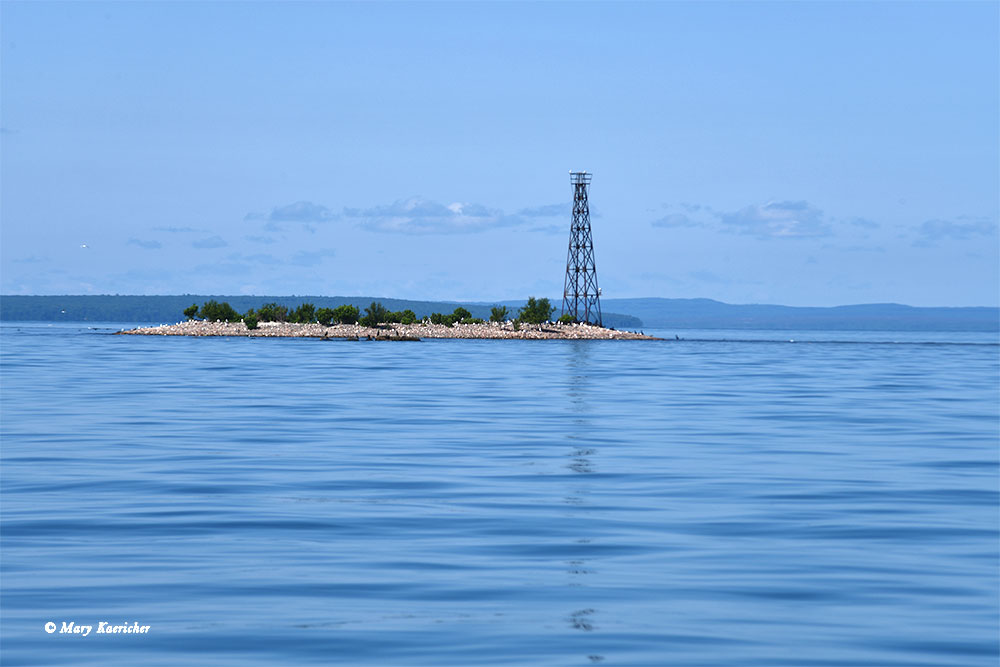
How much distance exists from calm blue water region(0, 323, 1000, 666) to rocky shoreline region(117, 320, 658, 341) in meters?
115

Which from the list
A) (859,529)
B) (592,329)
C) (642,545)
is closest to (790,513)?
(859,529)

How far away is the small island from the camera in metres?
151

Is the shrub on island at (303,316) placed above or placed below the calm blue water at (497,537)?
above

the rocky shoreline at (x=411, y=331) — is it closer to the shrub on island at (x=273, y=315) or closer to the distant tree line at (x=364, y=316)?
the distant tree line at (x=364, y=316)

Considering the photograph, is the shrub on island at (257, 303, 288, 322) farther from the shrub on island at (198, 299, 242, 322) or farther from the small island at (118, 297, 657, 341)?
the shrub on island at (198, 299, 242, 322)

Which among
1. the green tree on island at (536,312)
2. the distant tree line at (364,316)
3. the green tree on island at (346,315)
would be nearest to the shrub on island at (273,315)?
the distant tree line at (364,316)

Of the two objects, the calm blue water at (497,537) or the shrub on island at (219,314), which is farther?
the shrub on island at (219,314)

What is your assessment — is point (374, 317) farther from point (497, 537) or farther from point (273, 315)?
point (497, 537)

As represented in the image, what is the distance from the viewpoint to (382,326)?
159 m

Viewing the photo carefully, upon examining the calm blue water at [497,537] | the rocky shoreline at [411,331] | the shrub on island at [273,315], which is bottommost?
the calm blue water at [497,537]

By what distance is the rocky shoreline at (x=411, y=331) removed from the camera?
150625 mm

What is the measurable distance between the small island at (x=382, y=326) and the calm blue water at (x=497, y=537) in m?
111

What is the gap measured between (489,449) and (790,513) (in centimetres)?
916

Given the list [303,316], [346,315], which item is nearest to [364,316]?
[346,315]
